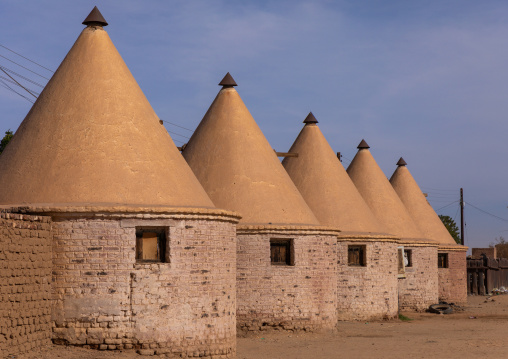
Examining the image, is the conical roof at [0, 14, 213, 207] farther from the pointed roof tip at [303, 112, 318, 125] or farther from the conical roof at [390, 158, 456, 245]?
the conical roof at [390, 158, 456, 245]

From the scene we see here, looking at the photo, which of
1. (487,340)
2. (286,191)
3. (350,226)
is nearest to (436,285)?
(350,226)

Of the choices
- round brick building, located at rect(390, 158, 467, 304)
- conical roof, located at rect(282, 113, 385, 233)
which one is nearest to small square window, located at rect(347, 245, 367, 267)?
conical roof, located at rect(282, 113, 385, 233)

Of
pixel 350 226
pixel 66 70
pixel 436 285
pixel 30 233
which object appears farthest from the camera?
pixel 436 285

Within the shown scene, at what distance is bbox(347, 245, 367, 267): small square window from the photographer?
23344 millimetres

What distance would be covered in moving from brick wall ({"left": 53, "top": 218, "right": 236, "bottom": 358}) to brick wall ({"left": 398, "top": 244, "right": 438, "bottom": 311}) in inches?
624

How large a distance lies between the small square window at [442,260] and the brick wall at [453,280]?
14cm

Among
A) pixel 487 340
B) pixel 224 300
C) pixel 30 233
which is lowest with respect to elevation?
pixel 487 340

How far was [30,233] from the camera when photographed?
1205 centimetres

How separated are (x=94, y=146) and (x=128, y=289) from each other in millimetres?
2569

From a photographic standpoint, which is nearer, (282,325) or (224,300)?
(224,300)

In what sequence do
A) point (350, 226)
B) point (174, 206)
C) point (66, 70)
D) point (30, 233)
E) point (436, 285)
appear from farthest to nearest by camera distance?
1. point (436, 285)
2. point (350, 226)
3. point (66, 70)
4. point (174, 206)
5. point (30, 233)

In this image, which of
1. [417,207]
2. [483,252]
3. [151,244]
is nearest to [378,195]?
[417,207]

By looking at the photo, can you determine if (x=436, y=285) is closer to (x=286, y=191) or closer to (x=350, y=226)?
(x=350, y=226)

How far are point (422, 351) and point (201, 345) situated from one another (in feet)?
18.0
